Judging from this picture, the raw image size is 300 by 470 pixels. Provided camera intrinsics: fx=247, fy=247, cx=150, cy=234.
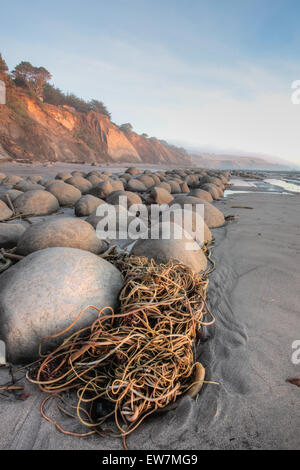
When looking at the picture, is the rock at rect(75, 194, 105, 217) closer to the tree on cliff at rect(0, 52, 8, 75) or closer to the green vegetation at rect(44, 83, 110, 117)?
the tree on cliff at rect(0, 52, 8, 75)

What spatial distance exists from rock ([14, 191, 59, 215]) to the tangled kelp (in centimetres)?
398

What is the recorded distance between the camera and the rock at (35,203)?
16.6ft

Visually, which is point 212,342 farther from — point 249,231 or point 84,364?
point 249,231

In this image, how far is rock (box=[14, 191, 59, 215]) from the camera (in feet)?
16.6

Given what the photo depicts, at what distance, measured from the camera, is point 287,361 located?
173cm

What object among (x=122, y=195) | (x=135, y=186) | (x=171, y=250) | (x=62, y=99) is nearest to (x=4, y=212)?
(x=122, y=195)

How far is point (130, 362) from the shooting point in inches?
57.9

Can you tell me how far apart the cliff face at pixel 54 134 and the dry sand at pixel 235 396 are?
1843 centimetres

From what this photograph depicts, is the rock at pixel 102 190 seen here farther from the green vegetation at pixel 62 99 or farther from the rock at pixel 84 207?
the green vegetation at pixel 62 99

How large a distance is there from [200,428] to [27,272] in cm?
151

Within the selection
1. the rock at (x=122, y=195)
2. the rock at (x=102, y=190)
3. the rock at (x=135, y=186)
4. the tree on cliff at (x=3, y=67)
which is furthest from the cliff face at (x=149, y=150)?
the rock at (x=122, y=195)

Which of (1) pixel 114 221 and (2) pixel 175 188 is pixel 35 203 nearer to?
(1) pixel 114 221

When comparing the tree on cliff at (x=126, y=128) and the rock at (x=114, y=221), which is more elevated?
the tree on cliff at (x=126, y=128)
